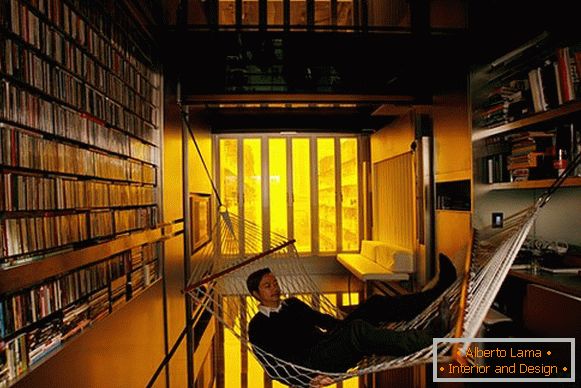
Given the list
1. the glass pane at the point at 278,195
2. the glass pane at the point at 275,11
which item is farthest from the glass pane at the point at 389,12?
the glass pane at the point at 278,195

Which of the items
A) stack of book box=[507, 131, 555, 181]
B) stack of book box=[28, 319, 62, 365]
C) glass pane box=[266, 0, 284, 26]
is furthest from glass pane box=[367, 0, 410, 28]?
stack of book box=[28, 319, 62, 365]

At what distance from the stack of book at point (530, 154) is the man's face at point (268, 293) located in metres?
1.50

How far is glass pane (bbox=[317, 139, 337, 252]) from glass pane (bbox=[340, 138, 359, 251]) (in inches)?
5.2

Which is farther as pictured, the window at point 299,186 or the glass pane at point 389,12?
the window at point 299,186

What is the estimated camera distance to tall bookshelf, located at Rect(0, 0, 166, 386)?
123cm

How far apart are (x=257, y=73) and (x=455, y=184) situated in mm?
1673

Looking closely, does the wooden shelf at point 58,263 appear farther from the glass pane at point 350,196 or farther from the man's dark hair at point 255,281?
the glass pane at point 350,196

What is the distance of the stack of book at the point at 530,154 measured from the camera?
248 cm

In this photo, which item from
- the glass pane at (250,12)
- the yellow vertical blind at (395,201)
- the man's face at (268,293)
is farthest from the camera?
the glass pane at (250,12)

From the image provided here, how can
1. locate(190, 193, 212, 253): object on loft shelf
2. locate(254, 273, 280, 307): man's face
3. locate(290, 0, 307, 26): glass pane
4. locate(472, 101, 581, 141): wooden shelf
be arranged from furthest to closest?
1. locate(290, 0, 307, 26): glass pane
2. locate(190, 193, 212, 253): object on loft shelf
3. locate(254, 273, 280, 307): man's face
4. locate(472, 101, 581, 141): wooden shelf

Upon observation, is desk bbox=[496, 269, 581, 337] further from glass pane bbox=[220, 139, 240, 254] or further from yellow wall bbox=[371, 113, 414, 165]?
glass pane bbox=[220, 139, 240, 254]

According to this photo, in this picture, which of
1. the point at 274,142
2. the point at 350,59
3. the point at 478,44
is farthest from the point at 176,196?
the point at 274,142

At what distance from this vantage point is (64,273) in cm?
151

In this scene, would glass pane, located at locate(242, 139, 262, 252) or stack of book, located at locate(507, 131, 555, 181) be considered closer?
stack of book, located at locate(507, 131, 555, 181)
